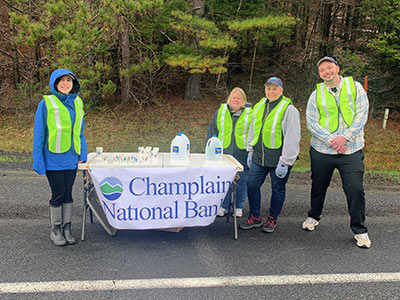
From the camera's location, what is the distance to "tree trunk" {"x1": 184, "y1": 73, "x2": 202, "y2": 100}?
44.1 feet

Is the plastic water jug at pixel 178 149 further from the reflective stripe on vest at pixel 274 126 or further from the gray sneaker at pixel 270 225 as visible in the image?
the gray sneaker at pixel 270 225

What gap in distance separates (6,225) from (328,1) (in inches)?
491

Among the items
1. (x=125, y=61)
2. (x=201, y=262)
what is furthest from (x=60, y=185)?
(x=125, y=61)

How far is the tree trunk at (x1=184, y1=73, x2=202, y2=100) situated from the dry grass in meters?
0.26

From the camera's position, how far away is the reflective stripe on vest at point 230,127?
4.39m

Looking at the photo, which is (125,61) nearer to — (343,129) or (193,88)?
(193,88)

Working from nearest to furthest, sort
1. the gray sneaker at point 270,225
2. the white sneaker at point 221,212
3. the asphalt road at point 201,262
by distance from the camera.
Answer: the asphalt road at point 201,262, the gray sneaker at point 270,225, the white sneaker at point 221,212

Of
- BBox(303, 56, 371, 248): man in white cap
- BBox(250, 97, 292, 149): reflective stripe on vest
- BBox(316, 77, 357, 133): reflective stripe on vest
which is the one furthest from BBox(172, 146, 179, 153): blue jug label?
BBox(316, 77, 357, 133): reflective stripe on vest

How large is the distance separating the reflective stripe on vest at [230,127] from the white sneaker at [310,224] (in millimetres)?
1212

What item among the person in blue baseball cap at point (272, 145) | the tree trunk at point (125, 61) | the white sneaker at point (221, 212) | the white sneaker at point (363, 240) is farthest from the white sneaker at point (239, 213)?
the tree trunk at point (125, 61)

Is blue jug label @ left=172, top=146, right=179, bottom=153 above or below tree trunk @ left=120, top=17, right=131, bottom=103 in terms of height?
below

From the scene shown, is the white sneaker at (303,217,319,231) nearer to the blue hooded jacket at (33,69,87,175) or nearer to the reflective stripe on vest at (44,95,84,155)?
the blue hooded jacket at (33,69,87,175)

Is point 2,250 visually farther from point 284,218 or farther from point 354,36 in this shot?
point 354,36

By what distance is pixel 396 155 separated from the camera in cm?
988
